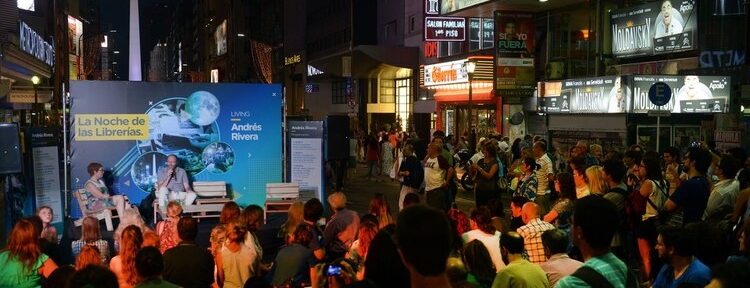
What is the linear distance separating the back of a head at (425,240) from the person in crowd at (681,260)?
8.17 feet

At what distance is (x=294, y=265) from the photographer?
6.95m

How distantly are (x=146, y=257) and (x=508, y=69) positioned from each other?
23.9m

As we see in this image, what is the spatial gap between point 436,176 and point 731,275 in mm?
9654

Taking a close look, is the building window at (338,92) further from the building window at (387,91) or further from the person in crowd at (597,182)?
the person in crowd at (597,182)

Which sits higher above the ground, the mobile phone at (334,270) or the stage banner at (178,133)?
the stage banner at (178,133)

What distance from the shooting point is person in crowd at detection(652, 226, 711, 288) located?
189 inches

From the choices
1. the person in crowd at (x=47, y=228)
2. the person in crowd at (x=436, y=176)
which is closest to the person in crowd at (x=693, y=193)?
the person in crowd at (x=436, y=176)

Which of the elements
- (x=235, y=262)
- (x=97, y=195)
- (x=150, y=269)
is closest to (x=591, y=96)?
(x=97, y=195)

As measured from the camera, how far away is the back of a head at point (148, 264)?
527cm

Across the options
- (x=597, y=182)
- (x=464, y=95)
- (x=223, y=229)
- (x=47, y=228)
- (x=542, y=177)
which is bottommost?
(x=47, y=228)

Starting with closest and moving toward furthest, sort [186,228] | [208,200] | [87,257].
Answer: [87,257] → [186,228] → [208,200]

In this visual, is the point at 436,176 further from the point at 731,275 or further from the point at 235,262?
the point at 731,275

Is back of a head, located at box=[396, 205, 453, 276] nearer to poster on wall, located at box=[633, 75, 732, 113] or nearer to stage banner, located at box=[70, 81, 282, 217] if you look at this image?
stage banner, located at box=[70, 81, 282, 217]

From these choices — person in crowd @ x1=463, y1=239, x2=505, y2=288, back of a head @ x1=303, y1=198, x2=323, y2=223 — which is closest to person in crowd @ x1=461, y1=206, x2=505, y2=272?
person in crowd @ x1=463, y1=239, x2=505, y2=288
